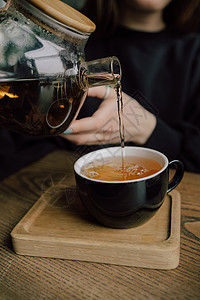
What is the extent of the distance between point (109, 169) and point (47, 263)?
0.67 feet

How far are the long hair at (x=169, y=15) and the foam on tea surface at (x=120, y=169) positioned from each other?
0.69 metres

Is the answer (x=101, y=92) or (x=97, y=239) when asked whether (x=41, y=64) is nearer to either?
(x=101, y=92)

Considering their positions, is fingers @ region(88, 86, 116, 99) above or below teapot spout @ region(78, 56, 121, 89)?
below

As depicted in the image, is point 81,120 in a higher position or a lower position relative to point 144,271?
higher

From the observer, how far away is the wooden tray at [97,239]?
17.4 inches

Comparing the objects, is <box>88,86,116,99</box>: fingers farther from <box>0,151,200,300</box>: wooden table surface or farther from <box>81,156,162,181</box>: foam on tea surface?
<box>0,151,200,300</box>: wooden table surface

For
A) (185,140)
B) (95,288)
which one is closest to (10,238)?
(95,288)

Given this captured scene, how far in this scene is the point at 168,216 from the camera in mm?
540

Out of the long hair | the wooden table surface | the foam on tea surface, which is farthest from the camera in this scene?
the long hair

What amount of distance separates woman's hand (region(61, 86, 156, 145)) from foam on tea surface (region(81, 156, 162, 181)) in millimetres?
80

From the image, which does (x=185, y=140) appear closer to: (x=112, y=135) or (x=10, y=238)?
(x=112, y=135)

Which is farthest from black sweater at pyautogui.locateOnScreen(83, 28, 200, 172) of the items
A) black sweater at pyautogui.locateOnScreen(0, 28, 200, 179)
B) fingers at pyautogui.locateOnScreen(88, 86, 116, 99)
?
fingers at pyautogui.locateOnScreen(88, 86, 116, 99)

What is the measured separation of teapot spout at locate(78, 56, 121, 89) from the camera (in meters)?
0.46

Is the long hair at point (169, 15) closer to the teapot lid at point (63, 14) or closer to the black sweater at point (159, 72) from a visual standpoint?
the black sweater at point (159, 72)
